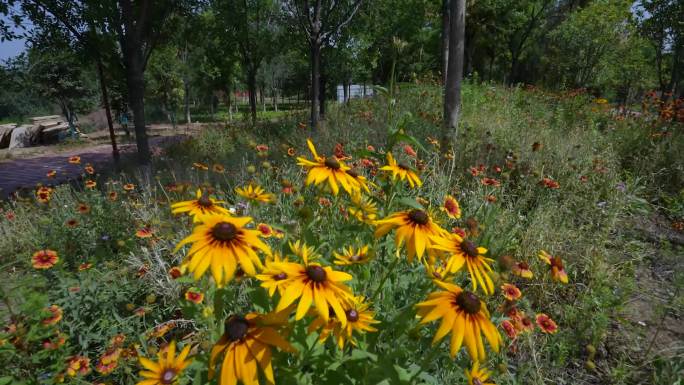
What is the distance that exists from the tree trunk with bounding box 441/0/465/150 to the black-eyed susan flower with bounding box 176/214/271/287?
326 centimetres

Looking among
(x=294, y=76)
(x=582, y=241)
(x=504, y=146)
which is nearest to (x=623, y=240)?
(x=582, y=241)

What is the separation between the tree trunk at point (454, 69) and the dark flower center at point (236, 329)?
11.0ft

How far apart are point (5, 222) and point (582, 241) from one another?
16.9 ft

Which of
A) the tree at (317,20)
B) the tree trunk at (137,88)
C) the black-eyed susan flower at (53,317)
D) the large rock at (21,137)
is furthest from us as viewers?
the large rock at (21,137)

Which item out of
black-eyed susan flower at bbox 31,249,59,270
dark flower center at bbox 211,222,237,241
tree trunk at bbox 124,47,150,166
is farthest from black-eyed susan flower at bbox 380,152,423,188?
tree trunk at bbox 124,47,150,166

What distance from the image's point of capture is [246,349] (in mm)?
726

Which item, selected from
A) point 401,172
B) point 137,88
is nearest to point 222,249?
point 401,172

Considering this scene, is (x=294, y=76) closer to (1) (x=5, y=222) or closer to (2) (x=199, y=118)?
(2) (x=199, y=118)

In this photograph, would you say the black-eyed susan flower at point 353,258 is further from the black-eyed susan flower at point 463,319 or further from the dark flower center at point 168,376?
the dark flower center at point 168,376

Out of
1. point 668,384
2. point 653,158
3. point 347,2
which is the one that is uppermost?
point 347,2

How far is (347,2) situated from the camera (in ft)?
23.0

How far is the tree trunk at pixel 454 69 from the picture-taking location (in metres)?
3.83

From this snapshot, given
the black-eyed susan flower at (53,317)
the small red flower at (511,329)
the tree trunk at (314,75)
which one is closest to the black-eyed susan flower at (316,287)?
the small red flower at (511,329)

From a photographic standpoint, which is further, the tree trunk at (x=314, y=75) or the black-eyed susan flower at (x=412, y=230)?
the tree trunk at (x=314, y=75)
